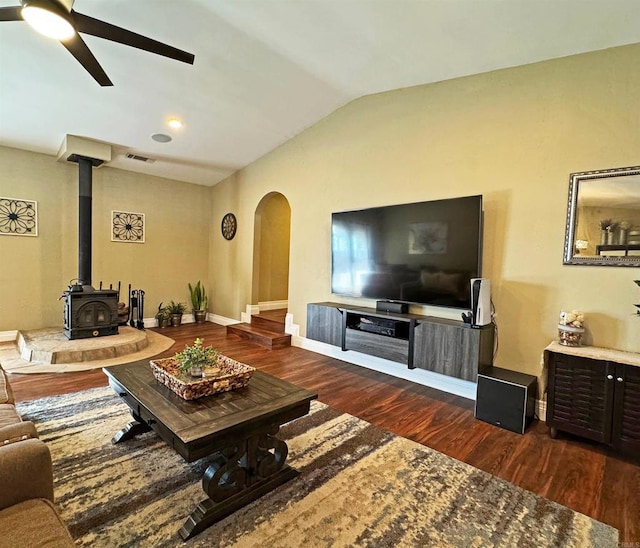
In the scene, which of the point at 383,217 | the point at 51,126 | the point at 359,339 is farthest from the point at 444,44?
the point at 51,126

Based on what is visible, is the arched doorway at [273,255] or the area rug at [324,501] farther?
the arched doorway at [273,255]

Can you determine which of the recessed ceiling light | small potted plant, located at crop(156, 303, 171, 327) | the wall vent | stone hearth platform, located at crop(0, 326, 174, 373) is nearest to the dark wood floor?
stone hearth platform, located at crop(0, 326, 174, 373)

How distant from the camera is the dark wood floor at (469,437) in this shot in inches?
78.3

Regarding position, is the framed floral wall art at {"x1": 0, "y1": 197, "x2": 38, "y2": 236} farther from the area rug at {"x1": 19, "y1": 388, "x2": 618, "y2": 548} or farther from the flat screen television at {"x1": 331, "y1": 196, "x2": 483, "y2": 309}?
the flat screen television at {"x1": 331, "y1": 196, "x2": 483, "y2": 309}

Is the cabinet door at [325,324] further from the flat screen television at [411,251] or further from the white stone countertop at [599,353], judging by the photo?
the white stone countertop at [599,353]

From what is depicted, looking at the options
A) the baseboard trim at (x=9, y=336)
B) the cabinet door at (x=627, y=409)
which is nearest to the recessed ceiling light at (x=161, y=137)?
the baseboard trim at (x=9, y=336)

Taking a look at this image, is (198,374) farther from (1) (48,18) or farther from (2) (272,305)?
(2) (272,305)

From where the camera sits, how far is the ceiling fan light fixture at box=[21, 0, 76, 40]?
1.84m

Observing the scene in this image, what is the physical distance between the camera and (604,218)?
8.75 feet

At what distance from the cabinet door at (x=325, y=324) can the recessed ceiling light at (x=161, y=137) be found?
3.16 meters

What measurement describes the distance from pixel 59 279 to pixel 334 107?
4.98 meters

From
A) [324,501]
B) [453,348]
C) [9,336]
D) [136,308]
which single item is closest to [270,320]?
[136,308]

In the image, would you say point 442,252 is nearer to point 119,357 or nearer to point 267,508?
point 267,508

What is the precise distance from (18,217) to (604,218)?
23.3ft
